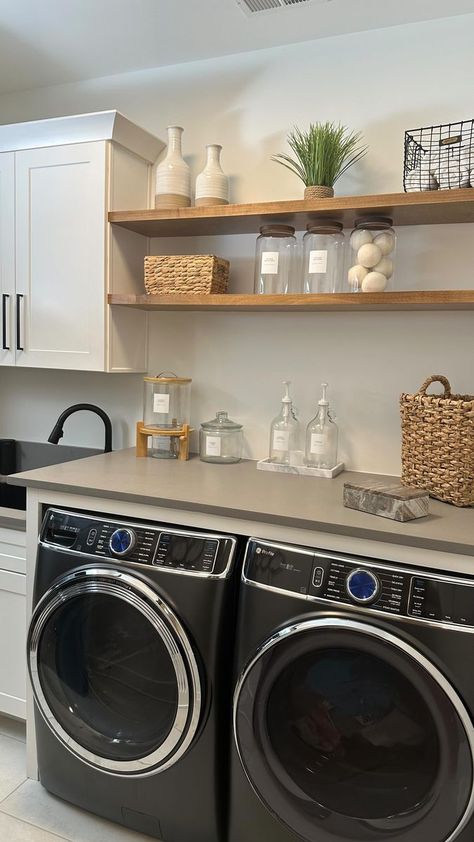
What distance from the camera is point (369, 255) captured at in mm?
1889

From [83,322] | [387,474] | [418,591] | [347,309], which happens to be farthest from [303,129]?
[418,591]

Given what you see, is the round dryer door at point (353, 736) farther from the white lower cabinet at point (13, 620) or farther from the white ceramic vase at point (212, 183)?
the white ceramic vase at point (212, 183)

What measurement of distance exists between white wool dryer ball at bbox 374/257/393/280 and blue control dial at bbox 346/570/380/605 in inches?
39.1

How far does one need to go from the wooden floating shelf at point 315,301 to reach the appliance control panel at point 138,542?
32.0 inches

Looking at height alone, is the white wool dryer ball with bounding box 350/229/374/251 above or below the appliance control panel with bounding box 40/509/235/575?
above

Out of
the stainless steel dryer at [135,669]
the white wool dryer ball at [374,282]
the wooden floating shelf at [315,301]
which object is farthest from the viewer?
the white wool dryer ball at [374,282]

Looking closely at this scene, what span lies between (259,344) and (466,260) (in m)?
0.79

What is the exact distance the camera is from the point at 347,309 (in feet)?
6.89

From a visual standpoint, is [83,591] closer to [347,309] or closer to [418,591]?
[418,591]

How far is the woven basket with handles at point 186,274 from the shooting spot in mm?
2107

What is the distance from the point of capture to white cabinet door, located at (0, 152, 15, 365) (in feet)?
7.65

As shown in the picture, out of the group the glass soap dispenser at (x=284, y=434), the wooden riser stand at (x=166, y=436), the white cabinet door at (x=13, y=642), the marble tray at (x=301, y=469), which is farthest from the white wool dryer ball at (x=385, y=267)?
the white cabinet door at (x=13, y=642)

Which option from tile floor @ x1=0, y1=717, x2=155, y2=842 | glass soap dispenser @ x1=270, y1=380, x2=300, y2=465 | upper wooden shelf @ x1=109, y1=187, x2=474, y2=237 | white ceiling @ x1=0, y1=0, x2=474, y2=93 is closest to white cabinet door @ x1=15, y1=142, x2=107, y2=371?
upper wooden shelf @ x1=109, y1=187, x2=474, y2=237

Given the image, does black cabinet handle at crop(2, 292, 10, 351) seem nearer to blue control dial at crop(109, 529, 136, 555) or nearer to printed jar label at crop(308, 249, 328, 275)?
blue control dial at crop(109, 529, 136, 555)
